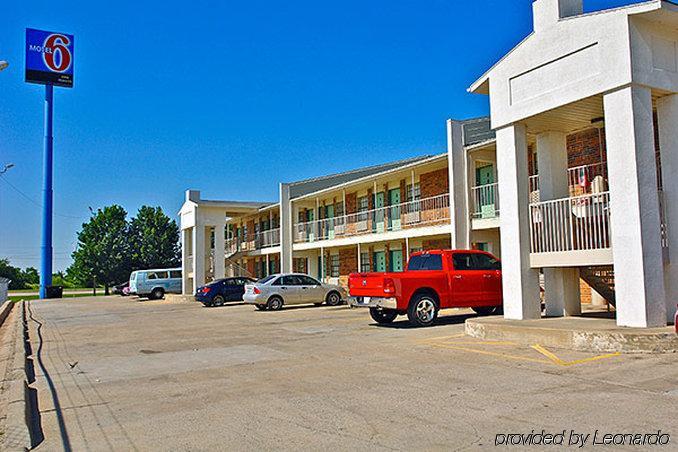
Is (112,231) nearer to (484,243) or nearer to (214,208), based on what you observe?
(214,208)

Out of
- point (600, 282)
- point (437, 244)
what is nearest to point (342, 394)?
point (600, 282)

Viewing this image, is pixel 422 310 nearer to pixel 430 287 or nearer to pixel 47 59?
pixel 430 287

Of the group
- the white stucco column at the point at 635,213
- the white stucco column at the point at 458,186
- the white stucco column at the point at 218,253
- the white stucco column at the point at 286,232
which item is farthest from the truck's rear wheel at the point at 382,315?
the white stucco column at the point at 218,253

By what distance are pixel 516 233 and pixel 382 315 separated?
190 inches

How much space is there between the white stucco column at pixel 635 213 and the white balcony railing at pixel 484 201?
9.38 m

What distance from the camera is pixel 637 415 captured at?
600cm

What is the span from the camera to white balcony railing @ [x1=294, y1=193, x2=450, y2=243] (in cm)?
2434

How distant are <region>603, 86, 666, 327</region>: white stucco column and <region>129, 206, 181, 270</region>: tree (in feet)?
181

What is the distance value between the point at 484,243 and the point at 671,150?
10837 mm

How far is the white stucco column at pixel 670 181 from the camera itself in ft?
34.7

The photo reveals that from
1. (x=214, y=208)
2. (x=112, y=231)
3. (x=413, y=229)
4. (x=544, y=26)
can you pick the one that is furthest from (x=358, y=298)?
(x=112, y=231)

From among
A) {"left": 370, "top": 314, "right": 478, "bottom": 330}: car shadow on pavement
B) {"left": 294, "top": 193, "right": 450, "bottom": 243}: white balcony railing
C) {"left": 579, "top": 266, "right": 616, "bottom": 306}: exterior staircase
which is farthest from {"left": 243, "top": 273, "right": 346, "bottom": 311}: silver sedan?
{"left": 579, "top": 266, "right": 616, "bottom": 306}: exterior staircase

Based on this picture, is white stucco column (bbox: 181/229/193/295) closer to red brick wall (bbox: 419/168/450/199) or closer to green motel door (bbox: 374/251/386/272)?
green motel door (bbox: 374/251/386/272)

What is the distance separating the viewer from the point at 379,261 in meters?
30.0
